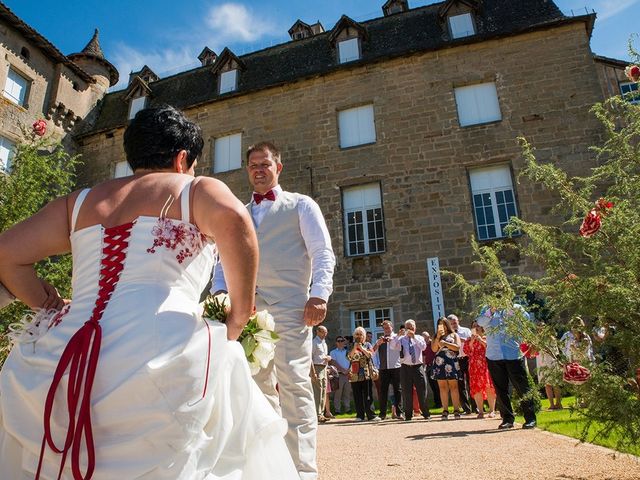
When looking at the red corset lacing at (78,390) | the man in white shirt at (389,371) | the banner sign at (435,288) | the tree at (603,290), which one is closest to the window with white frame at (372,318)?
the banner sign at (435,288)

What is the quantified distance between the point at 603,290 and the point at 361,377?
6.80 meters

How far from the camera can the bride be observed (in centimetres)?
150

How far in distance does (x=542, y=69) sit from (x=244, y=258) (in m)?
15.0

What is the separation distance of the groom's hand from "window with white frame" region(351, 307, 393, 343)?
1069 centimetres

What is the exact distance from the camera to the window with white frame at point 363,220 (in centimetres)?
1424

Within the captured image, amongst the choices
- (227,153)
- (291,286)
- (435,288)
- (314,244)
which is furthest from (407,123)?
(291,286)

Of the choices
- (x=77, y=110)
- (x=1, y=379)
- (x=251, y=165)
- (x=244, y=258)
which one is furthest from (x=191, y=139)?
(x=77, y=110)

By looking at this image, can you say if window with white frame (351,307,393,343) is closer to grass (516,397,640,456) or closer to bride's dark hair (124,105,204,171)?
grass (516,397,640,456)

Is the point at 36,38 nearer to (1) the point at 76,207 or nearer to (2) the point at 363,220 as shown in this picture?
(2) the point at 363,220

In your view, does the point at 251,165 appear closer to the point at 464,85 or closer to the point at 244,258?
the point at 244,258

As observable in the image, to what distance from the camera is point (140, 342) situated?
5.09ft

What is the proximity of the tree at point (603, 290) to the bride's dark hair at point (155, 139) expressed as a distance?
271cm

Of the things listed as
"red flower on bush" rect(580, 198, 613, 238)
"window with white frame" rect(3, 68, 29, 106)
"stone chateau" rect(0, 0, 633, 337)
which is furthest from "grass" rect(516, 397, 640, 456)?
"window with white frame" rect(3, 68, 29, 106)

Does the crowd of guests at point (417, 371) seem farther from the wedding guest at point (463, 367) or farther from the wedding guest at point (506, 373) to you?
the wedding guest at point (506, 373)
